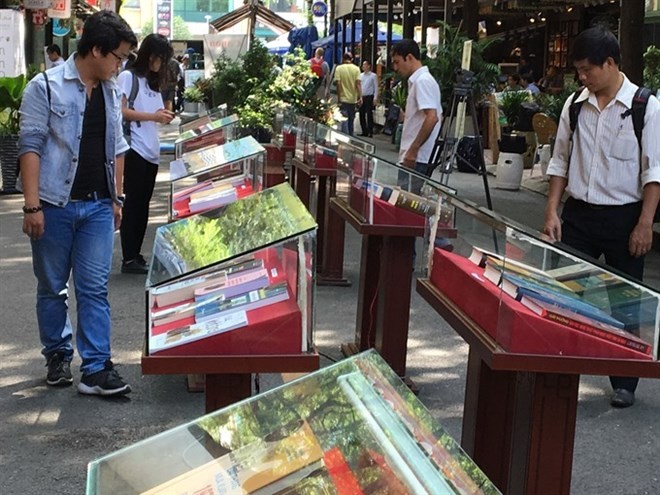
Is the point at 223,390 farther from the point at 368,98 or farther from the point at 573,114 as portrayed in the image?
the point at 368,98

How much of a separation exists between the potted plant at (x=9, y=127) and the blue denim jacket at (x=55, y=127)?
25.8ft

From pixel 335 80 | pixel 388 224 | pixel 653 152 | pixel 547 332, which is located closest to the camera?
pixel 547 332

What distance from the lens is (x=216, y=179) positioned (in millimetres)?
6500

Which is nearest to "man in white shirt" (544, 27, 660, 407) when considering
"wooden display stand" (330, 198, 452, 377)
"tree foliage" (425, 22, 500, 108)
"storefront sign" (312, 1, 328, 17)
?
"wooden display stand" (330, 198, 452, 377)

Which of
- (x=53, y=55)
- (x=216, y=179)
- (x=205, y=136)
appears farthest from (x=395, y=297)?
(x=53, y=55)

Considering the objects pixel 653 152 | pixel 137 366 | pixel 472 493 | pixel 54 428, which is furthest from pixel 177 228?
pixel 472 493

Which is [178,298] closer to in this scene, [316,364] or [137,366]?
[316,364]

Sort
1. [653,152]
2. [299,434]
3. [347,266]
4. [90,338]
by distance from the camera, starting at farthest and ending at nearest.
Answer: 1. [347,266]
2. [90,338]
3. [653,152]
4. [299,434]

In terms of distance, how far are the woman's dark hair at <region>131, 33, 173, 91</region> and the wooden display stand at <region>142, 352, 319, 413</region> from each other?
15.4 ft

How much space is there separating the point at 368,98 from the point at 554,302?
22.9m

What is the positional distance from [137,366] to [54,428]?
1073 mm

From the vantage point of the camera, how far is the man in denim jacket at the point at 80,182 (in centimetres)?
489

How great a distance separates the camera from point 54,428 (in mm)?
4836

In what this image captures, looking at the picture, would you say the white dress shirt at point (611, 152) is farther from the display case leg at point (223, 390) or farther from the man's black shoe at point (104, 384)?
the man's black shoe at point (104, 384)
